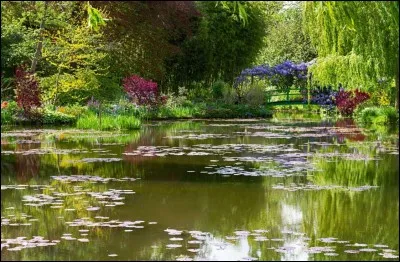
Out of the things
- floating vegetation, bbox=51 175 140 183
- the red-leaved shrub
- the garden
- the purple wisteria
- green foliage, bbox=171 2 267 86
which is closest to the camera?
the garden

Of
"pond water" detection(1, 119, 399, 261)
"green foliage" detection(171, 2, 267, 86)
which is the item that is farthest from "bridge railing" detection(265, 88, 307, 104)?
"pond water" detection(1, 119, 399, 261)

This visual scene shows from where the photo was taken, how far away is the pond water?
4809mm

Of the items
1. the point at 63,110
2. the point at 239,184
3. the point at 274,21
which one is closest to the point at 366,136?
the point at 239,184

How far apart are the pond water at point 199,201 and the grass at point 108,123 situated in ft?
12.5

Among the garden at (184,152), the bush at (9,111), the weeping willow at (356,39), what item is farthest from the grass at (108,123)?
the weeping willow at (356,39)

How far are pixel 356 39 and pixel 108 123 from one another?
686 cm

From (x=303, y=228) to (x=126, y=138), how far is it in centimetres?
882

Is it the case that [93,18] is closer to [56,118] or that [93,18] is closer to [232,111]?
[56,118]

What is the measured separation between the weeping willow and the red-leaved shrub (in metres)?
3.97

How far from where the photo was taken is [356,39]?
1172 centimetres

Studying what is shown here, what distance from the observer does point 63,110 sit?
18.9m

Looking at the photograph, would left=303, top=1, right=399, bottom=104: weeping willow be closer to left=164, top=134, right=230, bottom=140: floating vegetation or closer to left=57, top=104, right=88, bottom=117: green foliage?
left=164, top=134, right=230, bottom=140: floating vegetation

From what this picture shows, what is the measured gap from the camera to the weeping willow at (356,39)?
5216 millimetres

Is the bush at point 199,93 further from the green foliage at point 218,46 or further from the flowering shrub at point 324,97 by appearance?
the flowering shrub at point 324,97
